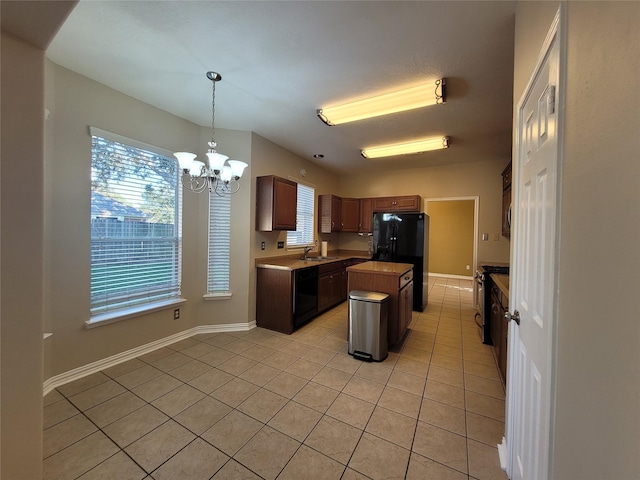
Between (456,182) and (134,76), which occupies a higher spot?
(134,76)

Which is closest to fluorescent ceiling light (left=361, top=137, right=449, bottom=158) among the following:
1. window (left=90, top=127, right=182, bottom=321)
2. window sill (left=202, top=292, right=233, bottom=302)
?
window (left=90, top=127, right=182, bottom=321)

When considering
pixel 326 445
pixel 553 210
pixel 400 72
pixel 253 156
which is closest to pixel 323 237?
pixel 253 156

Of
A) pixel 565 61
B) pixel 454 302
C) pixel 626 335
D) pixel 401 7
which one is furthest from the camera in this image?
pixel 454 302

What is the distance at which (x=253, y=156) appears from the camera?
11.2 feet

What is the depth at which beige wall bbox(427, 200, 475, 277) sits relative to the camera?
276 inches

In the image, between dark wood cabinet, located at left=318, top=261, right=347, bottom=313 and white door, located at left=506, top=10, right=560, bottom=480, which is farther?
dark wood cabinet, located at left=318, top=261, right=347, bottom=313

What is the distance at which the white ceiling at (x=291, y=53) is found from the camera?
5.09ft

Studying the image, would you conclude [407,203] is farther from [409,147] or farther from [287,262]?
[287,262]

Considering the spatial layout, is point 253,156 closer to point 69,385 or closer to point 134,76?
point 134,76

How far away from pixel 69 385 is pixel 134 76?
2.83m

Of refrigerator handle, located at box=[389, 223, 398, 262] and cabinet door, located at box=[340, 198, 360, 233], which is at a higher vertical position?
cabinet door, located at box=[340, 198, 360, 233]

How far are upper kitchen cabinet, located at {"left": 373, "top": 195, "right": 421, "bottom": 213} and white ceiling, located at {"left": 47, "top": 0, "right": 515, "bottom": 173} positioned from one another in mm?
2091

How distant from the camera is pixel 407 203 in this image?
5.13m

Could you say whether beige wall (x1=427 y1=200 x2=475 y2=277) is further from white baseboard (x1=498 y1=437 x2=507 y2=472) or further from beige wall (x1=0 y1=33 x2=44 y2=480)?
beige wall (x1=0 y1=33 x2=44 y2=480)
